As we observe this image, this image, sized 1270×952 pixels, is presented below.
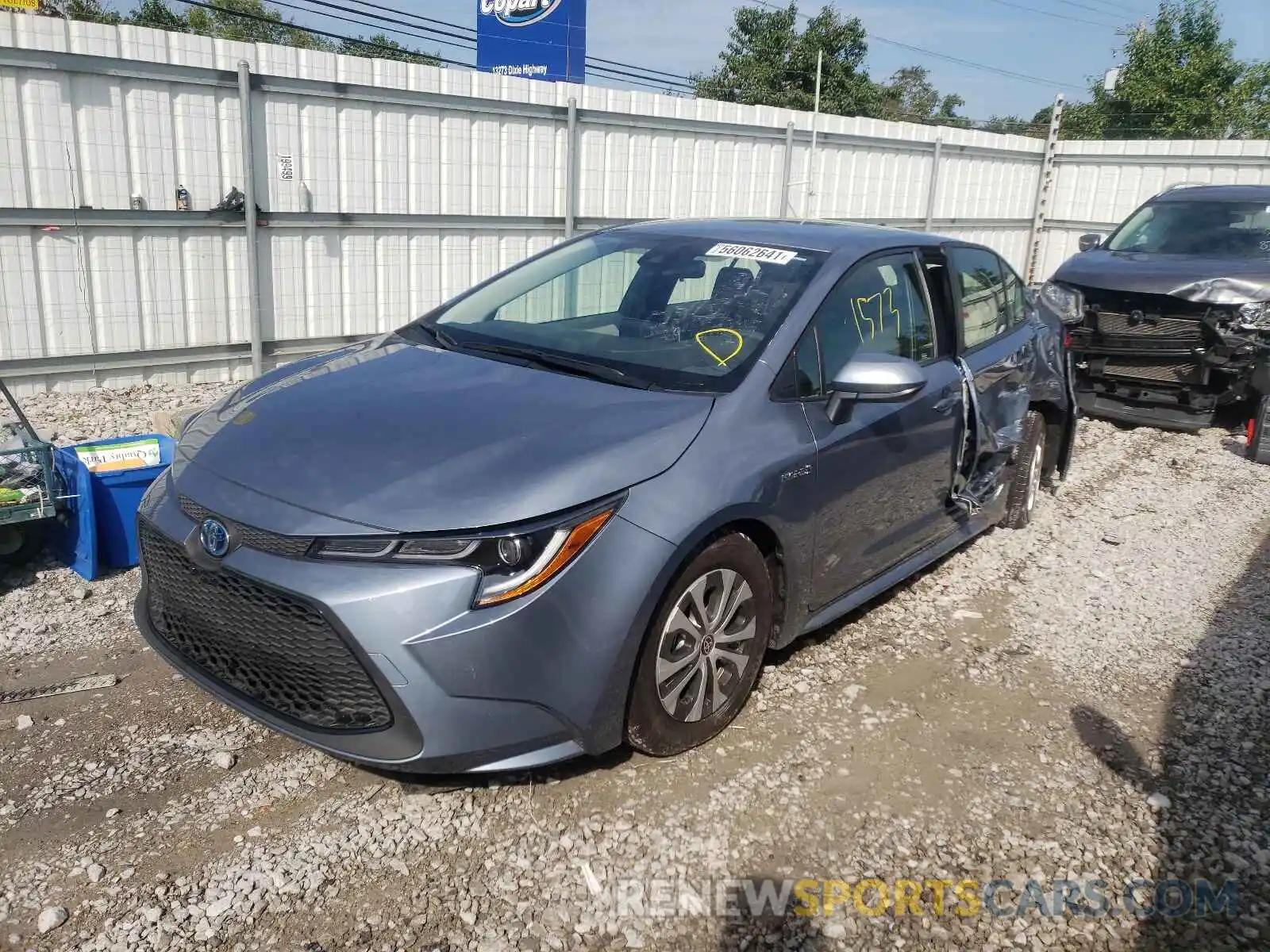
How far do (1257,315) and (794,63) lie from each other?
30.8 metres

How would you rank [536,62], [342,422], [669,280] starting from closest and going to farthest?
[342,422]
[669,280]
[536,62]

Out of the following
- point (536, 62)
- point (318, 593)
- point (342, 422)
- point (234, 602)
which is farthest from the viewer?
point (536, 62)

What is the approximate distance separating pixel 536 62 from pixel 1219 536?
13875 mm

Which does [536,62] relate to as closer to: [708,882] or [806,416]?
[806,416]

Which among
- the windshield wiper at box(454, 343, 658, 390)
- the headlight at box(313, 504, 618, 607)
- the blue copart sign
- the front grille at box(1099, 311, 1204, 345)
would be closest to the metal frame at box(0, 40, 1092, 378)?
the front grille at box(1099, 311, 1204, 345)

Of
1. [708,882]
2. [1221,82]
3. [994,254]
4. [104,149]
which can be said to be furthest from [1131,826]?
[1221,82]

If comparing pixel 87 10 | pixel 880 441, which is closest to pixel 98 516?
pixel 880 441

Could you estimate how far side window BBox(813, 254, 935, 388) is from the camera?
11.7ft

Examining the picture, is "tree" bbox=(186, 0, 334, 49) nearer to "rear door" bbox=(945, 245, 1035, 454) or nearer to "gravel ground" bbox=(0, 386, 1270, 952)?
"rear door" bbox=(945, 245, 1035, 454)

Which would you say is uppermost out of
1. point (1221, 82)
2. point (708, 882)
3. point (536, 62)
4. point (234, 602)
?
point (1221, 82)

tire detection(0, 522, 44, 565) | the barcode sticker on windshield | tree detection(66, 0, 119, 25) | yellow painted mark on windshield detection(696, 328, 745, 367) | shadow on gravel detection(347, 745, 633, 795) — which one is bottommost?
shadow on gravel detection(347, 745, 633, 795)

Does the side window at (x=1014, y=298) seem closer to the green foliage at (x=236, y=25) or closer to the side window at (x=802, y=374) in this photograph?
the side window at (x=802, y=374)

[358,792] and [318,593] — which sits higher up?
[318,593]

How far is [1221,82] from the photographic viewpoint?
97.1 feet
